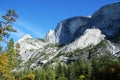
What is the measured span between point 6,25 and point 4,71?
999 centimetres

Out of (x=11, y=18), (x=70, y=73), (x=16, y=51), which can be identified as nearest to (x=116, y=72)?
(x=16, y=51)

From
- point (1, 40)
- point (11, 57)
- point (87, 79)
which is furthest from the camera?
point (87, 79)

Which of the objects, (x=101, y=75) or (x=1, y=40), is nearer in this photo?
(x=1, y=40)

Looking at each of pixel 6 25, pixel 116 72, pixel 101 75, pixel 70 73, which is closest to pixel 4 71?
pixel 6 25

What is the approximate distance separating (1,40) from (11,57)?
24840 mm

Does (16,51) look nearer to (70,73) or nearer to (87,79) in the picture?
(87,79)

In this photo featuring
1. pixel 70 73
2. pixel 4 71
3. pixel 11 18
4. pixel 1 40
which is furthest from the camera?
pixel 70 73

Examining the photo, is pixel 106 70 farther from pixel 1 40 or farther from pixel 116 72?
pixel 1 40

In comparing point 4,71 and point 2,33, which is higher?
point 2,33

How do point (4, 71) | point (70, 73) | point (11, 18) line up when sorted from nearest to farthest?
point (11, 18) → point (4, 71) → point (70, 73)

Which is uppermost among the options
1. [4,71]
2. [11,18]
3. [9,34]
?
[11,18]

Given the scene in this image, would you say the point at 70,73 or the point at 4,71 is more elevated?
the point at 70,73

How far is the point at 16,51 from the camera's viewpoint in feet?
202

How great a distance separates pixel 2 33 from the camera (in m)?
35.2
